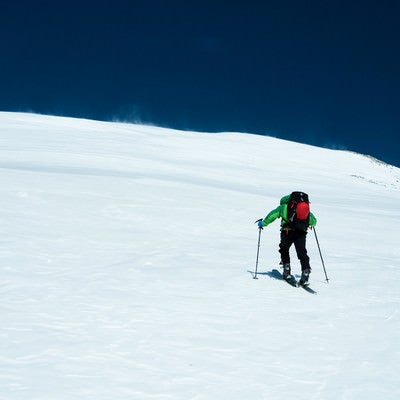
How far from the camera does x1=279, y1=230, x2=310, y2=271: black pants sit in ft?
26.9

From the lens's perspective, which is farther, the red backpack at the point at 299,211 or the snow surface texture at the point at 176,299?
the red backpack at the point at 299,211

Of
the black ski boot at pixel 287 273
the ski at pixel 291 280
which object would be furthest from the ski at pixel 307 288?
the black ski boot at pixel 287 273

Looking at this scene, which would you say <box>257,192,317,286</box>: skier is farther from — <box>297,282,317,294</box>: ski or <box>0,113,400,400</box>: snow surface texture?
<box>0,113,400,400</box>: snow surface texture

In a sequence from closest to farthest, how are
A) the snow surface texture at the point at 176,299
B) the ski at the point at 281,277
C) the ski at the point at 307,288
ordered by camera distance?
the snow surface texture at the point at 176,299
the ski at the point at 307,288
the ski at the point at 281,277

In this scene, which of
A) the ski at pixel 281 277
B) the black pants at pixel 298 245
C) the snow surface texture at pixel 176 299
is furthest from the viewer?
the ski at pixel 281 277

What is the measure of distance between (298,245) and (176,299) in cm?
256

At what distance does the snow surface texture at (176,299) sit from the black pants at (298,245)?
46 centimetres

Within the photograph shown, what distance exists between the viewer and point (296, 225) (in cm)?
810

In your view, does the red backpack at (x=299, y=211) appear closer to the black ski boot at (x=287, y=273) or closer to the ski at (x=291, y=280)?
the black ski boot at (x=287, y=273)

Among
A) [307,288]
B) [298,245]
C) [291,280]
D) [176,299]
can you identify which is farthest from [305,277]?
[176,299]

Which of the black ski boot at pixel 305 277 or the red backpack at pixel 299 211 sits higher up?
the red backpack at pixel 299 211

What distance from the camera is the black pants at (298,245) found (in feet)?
26.9

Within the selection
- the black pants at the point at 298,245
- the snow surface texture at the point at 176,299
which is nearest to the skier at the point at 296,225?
the black pants at the point at 298,245

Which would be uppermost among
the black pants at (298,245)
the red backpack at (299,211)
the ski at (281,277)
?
the red backpack at (299,211)
